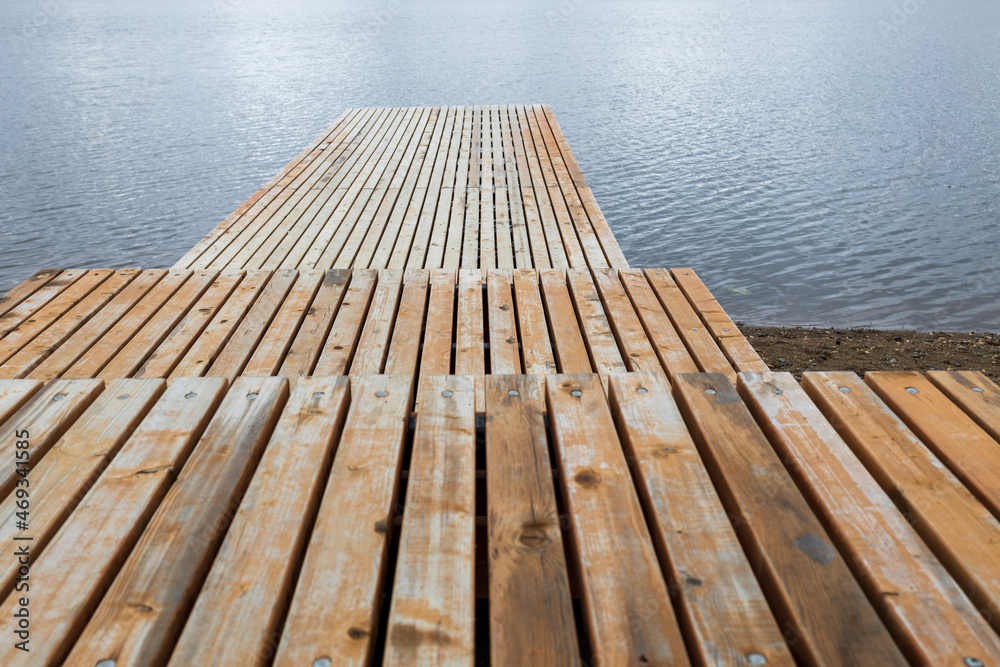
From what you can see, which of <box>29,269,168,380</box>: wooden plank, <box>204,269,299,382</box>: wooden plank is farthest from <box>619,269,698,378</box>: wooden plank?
<box>29,269,168,380</box>: wooden plank

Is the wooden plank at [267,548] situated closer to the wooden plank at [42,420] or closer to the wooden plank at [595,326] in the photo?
the wooden plank at [42,420]

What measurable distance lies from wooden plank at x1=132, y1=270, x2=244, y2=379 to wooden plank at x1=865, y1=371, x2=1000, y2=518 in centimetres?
210

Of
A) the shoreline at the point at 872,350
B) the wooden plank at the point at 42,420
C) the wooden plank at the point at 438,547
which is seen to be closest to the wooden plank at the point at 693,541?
the wooden plank at the point at 438,547

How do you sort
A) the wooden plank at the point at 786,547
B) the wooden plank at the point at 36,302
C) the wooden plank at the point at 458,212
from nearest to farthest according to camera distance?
the wooden plank at the point at 786,547 < the wooden plank at the point at 36,302 < the wooden plank at the point at 458,212

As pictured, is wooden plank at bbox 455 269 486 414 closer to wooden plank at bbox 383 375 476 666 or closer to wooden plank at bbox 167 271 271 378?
wooden plank at bbox 383 375 476 666

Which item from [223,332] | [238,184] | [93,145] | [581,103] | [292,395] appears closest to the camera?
[292,395]

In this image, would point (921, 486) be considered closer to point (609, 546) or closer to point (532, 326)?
point (609, 546)

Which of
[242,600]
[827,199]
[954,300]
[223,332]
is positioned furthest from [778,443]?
[827,199]

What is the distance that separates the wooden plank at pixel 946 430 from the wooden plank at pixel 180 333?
210 centimetres

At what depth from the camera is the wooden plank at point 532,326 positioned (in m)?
2.30

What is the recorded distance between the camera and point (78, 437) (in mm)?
1493

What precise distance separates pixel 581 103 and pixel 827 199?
5956mm

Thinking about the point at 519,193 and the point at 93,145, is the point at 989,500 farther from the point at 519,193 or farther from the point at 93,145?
the point at 93,145

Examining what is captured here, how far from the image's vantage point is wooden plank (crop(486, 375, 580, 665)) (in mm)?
998
